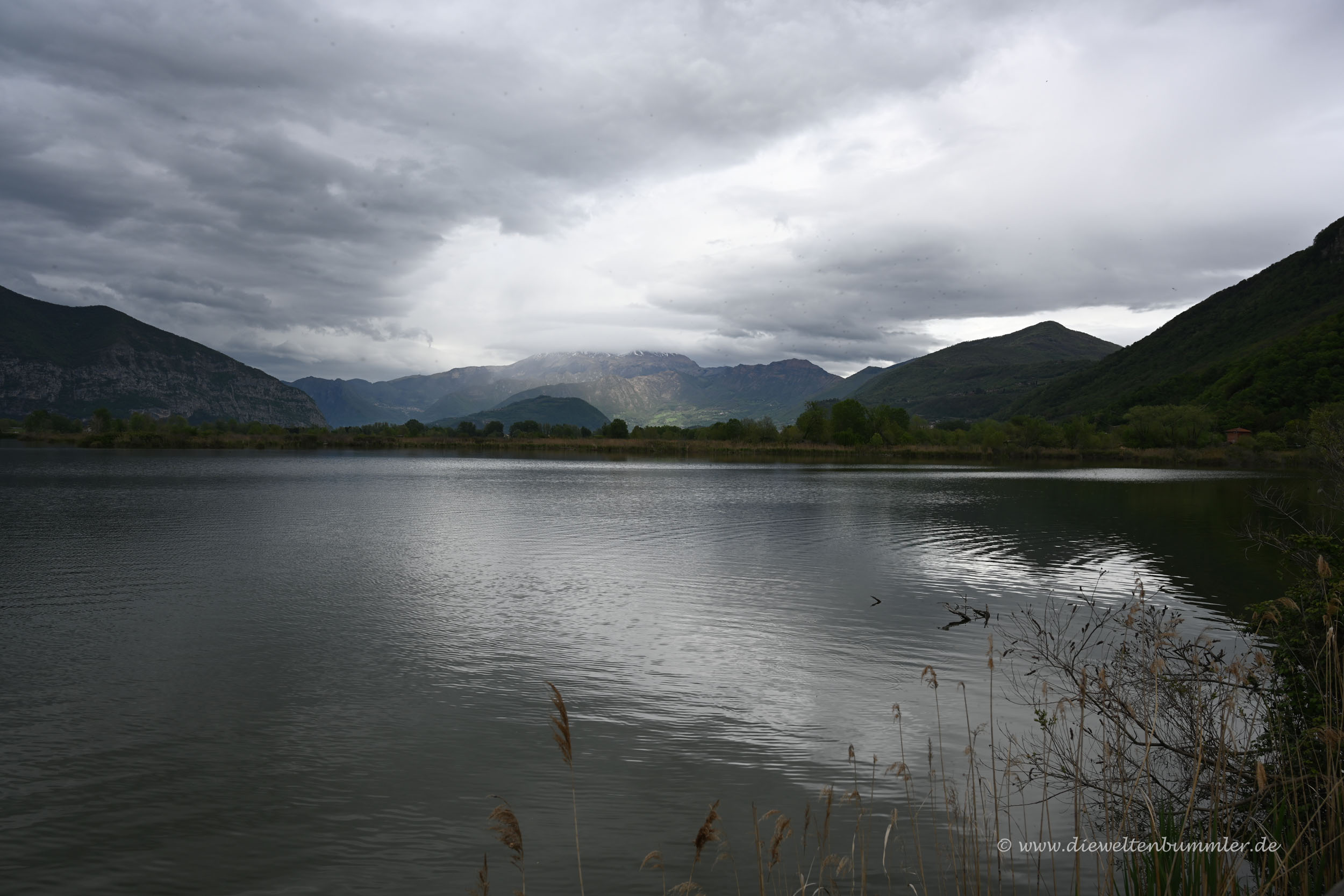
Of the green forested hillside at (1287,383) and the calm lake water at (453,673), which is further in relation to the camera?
the green forested hillside at (1287,383)

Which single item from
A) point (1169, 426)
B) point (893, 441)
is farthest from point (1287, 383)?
point (893, 441)

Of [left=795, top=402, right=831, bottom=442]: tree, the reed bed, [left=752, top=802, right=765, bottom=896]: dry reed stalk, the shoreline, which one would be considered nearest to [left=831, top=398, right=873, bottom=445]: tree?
[left=795, top=402, right=831, bottom=442]: tree

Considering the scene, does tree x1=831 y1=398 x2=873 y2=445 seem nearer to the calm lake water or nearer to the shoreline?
the shoreline

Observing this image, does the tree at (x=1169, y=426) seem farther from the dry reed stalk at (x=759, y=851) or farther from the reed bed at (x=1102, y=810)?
the dry reed stalk at (x=759, y=851)

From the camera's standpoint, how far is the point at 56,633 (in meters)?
15.8

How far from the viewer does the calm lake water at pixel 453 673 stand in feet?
26.0

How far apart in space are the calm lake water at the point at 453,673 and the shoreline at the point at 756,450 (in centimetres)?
10705

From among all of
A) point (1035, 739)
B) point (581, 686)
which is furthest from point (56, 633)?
point (1035, 739)


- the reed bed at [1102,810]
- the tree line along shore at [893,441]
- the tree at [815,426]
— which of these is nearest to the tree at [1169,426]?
the tree line along shore at [893,441]

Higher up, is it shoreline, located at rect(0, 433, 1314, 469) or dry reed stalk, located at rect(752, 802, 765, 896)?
shoreline, located at rect(0, 433, 1314, 469)

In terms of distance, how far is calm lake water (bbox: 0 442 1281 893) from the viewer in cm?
793

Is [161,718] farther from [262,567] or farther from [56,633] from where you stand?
[262,567]

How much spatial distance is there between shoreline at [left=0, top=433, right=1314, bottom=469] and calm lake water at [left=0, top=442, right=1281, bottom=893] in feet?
351

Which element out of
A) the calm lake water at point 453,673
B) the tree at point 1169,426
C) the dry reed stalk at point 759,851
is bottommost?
the calm lake water at point 453,673
